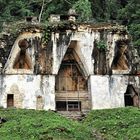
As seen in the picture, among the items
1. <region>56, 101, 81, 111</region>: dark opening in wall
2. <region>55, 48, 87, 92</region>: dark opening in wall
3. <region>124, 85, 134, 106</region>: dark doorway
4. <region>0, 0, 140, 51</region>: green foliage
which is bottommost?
<region>56, 101, 81, 111</region>: dark opening in wall

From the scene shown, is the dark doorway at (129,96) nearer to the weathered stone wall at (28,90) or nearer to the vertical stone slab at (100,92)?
the vertical stone slab at (100,92)

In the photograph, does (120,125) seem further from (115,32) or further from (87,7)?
(87,7)

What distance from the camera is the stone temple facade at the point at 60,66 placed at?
97.9ft

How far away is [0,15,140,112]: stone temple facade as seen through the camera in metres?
29.8

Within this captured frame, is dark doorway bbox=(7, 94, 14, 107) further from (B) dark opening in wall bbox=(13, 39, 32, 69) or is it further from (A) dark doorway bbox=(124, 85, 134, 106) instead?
(A) dark doorway bbox=(124, 85, 134, 106)

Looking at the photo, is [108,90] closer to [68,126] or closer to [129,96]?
[129,96]

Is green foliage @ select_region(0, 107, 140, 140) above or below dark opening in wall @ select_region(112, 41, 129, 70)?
A: below

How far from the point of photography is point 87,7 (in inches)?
1559

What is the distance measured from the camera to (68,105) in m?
31.8

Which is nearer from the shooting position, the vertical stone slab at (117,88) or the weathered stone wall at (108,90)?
the weathered stone wall at (108,90)

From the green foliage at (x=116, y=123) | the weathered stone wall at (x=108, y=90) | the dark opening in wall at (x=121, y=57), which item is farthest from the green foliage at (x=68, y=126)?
the dark opening in wall at (x=121, y=57)

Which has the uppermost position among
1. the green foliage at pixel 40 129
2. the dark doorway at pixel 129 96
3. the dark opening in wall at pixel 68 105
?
the dark doorway at pixel 129 96

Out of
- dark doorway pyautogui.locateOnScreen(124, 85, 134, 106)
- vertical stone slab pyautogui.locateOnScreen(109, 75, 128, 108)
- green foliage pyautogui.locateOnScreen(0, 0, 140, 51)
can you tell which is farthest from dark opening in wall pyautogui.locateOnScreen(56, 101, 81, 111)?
green foliage pyautogui.locateOnScreen(0, 0, 140, 51)

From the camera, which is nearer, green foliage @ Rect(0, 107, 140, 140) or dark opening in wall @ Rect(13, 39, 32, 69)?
green foliage @ Rect(0, 107, 140, 140)
